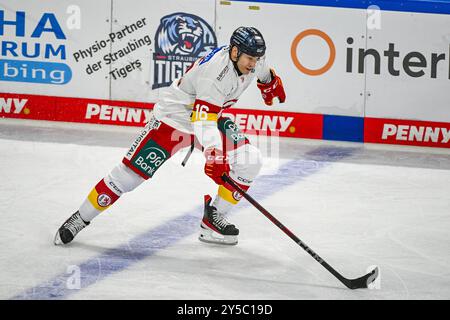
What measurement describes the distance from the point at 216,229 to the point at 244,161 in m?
0.51

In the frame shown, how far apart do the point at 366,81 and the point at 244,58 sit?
335 cm

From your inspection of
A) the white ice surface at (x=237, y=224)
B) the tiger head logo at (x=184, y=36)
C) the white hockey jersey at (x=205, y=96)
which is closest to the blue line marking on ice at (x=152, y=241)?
the white ice surface at (x=237, y=224)

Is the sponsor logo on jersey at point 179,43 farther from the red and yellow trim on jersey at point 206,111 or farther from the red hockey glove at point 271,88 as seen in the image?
the red and yellow trim on jersey at point 206,111

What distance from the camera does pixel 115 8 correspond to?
29.3ft

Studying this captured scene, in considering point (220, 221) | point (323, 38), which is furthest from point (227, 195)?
point (323, 38)

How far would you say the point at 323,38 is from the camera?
8.64 metres

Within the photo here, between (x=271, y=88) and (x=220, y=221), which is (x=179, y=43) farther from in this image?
(x=220, y=221)

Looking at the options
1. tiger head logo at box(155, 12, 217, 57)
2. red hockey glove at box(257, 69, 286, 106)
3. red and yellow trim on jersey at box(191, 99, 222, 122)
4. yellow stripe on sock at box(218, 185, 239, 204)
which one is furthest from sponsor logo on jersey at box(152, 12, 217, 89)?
red and yellow trim on jersey at box(191, 99, 222, 122)

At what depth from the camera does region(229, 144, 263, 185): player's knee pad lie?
5.67 metres

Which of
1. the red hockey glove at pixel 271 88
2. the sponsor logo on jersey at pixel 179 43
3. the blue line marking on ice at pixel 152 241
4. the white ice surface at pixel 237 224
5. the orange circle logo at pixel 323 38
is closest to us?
the blue line marking on ice at pixel 152 241

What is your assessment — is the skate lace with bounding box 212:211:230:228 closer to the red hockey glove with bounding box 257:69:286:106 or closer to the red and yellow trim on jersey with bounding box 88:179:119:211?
the red and yellow trim on jersey with bounding box 88:179:119:211

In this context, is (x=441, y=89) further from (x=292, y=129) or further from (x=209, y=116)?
(x=209, y=116)

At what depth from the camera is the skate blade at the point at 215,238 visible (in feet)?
19.2

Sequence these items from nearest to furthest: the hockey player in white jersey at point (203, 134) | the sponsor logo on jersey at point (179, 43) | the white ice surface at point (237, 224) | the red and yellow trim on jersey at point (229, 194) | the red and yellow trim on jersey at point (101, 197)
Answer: the white ice surface at point (237, 224) → the hockey player in white jersey at point (203, 134) → the red and yellow trim on jersey at point (101, 197) → the red and yellow trim on jersey at point (229, 194) → the sponsor logo on jersey at point (179, 43)
